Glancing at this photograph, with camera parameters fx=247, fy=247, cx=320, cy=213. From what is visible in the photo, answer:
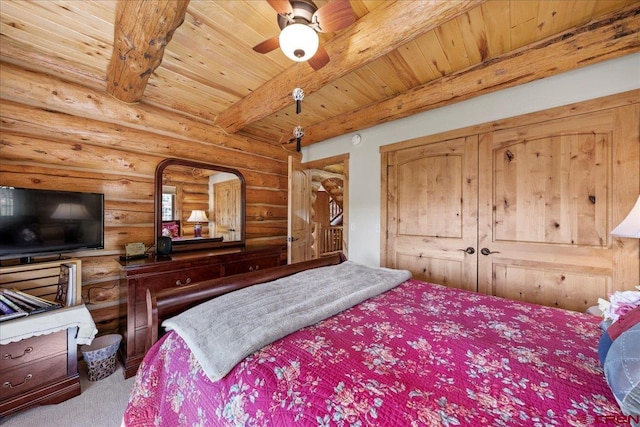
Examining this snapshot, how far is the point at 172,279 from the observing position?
90.7 inches

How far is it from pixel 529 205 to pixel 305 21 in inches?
98.1

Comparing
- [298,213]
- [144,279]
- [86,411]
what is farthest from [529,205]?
[86,411]

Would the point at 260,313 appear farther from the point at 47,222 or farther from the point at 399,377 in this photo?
the point at 47,222

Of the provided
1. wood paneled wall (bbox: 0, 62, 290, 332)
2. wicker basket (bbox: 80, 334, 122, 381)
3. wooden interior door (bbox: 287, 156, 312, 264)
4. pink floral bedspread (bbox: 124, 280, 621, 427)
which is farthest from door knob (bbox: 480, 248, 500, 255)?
wicker basket (bbox: 80, 334, 122, 381)

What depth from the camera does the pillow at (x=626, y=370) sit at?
2.11 ft

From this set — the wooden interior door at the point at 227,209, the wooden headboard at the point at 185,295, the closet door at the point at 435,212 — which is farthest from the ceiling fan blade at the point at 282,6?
the wooden interior door at the point at 227,209

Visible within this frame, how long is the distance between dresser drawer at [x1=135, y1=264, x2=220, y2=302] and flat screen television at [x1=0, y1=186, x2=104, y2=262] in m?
0.53

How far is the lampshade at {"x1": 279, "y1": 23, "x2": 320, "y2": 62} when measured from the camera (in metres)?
1.45

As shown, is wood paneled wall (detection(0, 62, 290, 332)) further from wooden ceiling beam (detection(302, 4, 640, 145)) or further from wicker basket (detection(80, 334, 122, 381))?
wooden ceiling beam (detection(302, 4, 640, 145))

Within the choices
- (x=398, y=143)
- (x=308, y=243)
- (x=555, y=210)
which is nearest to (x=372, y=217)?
(x=398, y=143)

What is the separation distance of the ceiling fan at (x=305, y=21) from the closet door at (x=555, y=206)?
1997 mm

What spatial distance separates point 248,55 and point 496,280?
10.4 ft

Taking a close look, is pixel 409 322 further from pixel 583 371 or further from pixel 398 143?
pixel 398 143

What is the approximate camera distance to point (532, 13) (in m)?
1.75
